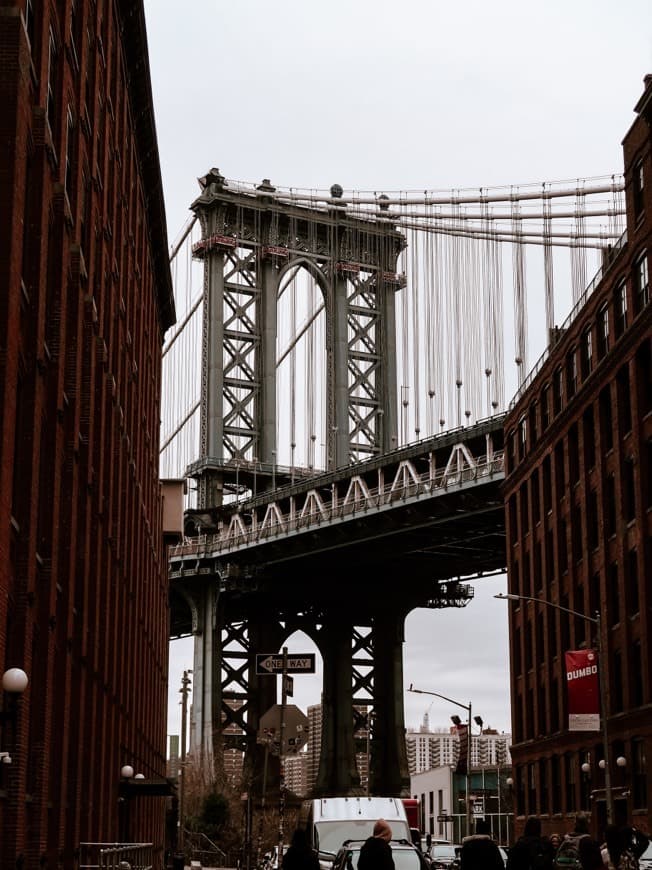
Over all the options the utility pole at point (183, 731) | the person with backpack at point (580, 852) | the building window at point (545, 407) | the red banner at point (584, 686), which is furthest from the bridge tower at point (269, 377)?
the person with backpack at point (580, 852)

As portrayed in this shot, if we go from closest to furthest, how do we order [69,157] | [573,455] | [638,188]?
[69,157]
[638,188]
[573,455]

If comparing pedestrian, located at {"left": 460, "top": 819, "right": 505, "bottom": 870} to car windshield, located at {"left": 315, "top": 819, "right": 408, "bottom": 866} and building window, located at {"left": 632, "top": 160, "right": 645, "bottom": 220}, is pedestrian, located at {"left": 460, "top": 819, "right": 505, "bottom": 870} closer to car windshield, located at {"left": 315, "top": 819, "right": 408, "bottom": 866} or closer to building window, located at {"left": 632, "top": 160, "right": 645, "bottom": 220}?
car windshield, located at {"left": 315, "top": 819, "right": 408, "bottom": 866}

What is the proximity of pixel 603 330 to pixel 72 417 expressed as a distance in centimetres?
2873

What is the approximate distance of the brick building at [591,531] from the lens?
50250 mm

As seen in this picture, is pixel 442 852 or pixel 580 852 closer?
pixel 580 852

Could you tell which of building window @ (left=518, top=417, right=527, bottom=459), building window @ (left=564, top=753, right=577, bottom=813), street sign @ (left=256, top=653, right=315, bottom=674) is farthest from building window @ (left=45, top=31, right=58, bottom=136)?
building window @ (left=518, top=417, right=527, bottom=459)

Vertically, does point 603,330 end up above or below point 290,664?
above

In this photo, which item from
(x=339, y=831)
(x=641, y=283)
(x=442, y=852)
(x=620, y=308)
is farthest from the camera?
(x=620, y=308)

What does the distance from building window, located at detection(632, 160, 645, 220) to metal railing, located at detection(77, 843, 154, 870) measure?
1032 inches

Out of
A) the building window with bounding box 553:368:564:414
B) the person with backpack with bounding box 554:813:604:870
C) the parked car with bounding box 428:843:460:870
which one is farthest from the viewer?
the building window with bounding box 553:368:564:414

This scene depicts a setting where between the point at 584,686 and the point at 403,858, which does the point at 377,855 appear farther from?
the point at 584,686

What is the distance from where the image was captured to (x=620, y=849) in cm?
1767

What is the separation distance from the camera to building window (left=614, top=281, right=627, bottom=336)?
5319 centimetres

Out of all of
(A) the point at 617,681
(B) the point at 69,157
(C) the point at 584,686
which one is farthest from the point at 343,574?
(B) the point at 69,157
